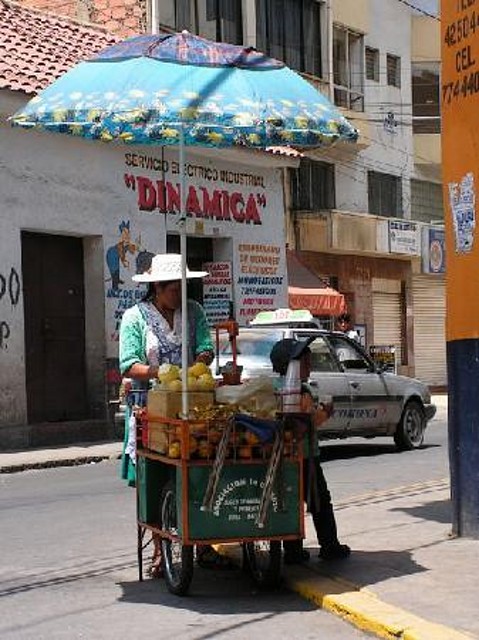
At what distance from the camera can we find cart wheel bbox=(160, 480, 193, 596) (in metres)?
6.68

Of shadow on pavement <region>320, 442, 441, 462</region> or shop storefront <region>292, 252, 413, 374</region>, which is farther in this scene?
shop storefront <region>292, 252, 413, 374</region>

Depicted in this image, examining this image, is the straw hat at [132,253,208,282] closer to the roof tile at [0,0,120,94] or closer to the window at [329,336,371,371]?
the window at [329,336,371,371]

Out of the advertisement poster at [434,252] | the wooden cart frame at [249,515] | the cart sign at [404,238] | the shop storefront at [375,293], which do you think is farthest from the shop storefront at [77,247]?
the advertisement poster at [434,252]

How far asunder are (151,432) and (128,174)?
46.5 ft

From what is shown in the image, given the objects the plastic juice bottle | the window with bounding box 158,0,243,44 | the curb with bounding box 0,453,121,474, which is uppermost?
the window with bounding box 158,0,243,44

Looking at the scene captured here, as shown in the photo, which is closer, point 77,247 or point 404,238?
point 77,247

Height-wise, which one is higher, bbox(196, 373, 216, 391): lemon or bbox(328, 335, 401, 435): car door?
bbox(196, 373, 216, 391): lemon

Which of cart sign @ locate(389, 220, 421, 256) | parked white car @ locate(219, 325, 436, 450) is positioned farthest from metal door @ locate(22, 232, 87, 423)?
cart sign @ locate(389, 220, 421, 256)

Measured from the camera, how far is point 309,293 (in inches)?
1083

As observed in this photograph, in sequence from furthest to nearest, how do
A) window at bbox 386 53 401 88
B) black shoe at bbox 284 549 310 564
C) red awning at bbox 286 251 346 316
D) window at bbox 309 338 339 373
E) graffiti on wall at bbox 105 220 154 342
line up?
window at bbox 386 53 401 88 < red awning at bbox 286 251 346 316 < graffiti on wall at bbox 105 220 154 342 < window at bbox 309 338 339 373 < black shoe at bbox 284 549 310 564

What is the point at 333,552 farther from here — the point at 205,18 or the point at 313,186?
the point at 313,186

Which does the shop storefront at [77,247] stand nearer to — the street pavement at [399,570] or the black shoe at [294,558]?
the street pavement at [399,570]

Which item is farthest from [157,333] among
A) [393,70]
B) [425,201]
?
[425,201]

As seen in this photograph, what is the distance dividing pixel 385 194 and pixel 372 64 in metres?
3.82
